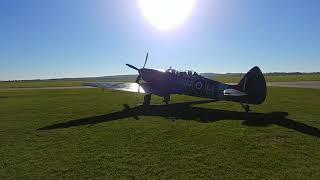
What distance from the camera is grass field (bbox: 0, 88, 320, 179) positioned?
898 centimetres

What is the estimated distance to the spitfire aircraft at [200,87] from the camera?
19469 mm

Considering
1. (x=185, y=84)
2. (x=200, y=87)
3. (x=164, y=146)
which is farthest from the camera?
(x=185, y=84)

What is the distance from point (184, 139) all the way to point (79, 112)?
10571 millimetres

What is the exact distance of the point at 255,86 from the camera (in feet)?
64.1

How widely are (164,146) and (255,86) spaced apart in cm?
986

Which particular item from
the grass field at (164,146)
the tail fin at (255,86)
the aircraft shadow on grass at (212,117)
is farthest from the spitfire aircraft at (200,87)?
the grass field at (164,146)

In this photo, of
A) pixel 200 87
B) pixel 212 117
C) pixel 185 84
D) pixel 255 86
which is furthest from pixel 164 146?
pixel 185 84

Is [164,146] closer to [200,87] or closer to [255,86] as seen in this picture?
[255,86]

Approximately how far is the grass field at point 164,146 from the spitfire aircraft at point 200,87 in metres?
1.55

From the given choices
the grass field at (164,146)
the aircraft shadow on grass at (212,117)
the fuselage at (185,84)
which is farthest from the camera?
the fuselage at (185,84)

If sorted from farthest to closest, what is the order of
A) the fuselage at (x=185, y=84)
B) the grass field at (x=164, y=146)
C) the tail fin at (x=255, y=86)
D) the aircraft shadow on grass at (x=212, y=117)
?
the fuselage at (x=185, y=84) < the tail fin at (x=255, y=86) < the aircraft shadow on grass at (x=212, y=117) < the grass field at (x=164, y=146)

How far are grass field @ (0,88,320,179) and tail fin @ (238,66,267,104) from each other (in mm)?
1290

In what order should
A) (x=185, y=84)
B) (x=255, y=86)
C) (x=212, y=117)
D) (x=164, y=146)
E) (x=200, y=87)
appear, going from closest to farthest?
1. (x=164, y=146)
2. (x=212, y=117)
3. (x=255, y=86)
4. (x=200, y=87)
5. (x=185, y=84)

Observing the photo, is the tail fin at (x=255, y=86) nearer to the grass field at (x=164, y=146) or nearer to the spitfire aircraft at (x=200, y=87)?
the spitfire aircraft at (x=200, y=87)
